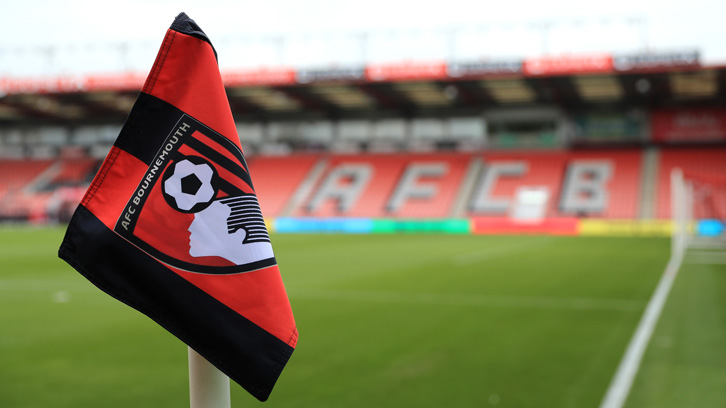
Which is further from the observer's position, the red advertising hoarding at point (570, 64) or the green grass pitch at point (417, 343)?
the red advertising hoarding at point (570, 64)

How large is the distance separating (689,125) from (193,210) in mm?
40927

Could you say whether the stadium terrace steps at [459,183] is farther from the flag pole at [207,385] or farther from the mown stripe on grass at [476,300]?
the flag pole at [207,385]

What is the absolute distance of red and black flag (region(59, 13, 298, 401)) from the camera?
154cm

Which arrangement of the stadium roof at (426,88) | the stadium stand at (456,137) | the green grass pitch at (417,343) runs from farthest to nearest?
the stadium stand at (456,137), the stadium roof at (426,88), the green grass pitch at (417,343)

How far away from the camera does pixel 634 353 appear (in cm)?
675

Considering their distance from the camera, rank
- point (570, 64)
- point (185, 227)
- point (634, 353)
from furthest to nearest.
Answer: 1. point (570, 64)
2. point (634, 353)
3. point (185, 227)

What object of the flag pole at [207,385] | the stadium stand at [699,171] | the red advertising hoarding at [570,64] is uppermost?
the flag pole at [207,385]

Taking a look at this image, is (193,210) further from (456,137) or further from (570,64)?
(456,137)

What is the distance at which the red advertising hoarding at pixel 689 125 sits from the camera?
1465 inches

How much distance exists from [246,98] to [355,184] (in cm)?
829

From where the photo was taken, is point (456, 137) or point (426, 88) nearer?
point (426, 88)

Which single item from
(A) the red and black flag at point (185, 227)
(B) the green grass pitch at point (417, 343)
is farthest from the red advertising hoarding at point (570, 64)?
(A) the red and black flag at point (185, 227)

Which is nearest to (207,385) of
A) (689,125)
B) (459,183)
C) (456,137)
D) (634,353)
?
(634,353)

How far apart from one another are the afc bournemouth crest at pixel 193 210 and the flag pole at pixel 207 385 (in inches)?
9.4
